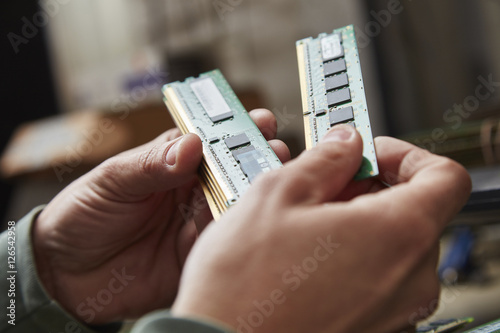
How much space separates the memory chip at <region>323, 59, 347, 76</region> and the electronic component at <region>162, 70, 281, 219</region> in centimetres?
10

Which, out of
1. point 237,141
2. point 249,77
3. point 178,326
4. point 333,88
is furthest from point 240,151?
point 249,77

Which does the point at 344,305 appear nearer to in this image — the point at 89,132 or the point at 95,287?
the point at 95,287

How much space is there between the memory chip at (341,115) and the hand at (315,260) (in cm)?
14

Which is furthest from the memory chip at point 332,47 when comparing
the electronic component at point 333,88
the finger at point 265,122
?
the finger at point 265,122

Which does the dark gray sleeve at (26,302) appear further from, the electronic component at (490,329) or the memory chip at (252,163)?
the electronic component at (490,329)

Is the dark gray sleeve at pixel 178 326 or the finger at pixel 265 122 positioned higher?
the finger at pixel 265 122

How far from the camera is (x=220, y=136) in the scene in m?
0.54

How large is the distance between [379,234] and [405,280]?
39 millimetres

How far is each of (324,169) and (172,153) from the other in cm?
20

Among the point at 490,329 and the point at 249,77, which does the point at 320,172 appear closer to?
the point at 490,329

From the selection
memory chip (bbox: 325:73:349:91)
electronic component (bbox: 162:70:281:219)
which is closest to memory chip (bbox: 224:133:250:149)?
electronic component (bbox: 162:70:281:219)

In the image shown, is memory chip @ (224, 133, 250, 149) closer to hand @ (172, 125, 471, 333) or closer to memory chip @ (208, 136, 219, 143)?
memory chip @ (208, 136, 219, 143)

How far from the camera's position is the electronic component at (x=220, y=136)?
0.47 m

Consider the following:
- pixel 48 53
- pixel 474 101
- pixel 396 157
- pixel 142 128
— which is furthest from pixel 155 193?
pixel 48 53
